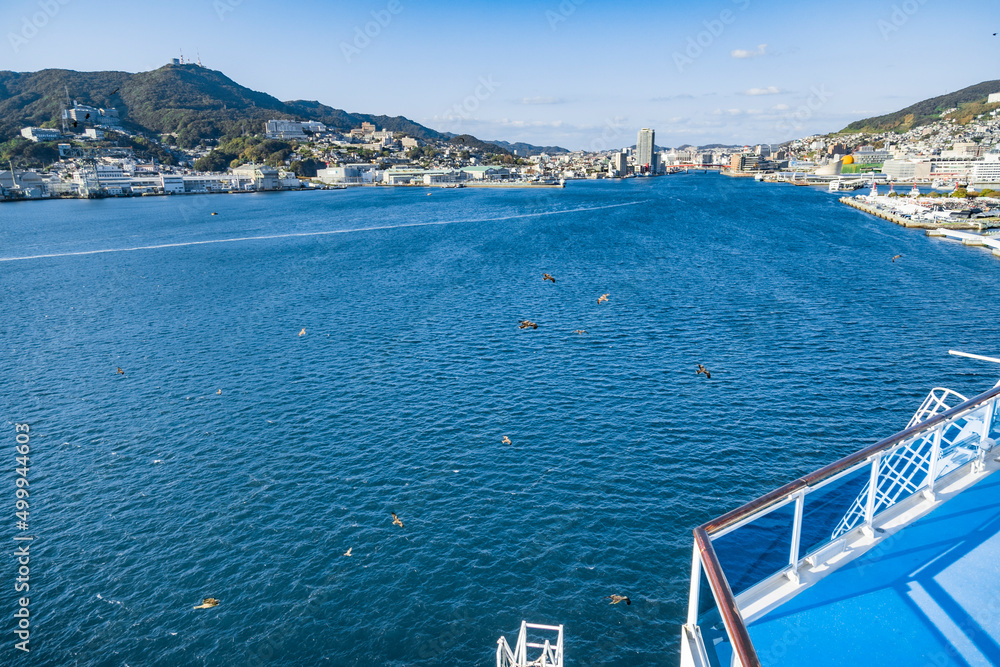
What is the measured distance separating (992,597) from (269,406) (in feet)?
74.7

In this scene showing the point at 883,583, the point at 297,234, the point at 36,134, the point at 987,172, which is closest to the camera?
the point at 883,583

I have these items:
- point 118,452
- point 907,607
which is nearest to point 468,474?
point 118,452

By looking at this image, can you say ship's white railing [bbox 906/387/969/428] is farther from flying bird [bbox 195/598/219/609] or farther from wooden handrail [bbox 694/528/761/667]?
flying bird [bbox 195/598/219/609]

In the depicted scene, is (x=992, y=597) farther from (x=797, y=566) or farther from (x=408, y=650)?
(x=408, y=650)

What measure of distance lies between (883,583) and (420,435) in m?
16.6

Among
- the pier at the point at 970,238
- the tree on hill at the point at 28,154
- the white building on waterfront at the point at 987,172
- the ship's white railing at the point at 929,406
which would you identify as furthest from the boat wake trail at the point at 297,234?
the tree on hill at the point at 28,154

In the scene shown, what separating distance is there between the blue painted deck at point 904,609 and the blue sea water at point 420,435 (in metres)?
7.25

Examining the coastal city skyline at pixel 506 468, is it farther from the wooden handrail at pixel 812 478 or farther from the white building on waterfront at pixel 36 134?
the white building on waterfront at pixel 36 134

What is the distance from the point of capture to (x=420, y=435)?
20656 mm

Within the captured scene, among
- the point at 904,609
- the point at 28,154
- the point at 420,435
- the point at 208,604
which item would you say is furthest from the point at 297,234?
the point at 28,154

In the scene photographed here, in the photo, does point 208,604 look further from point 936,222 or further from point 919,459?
point 936,222

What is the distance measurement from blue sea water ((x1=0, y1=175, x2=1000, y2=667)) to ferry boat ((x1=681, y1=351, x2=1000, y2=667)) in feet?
23.4

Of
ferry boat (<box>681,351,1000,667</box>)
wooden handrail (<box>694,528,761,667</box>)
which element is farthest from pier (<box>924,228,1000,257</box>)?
wooden handrail (<box>694,528,761,667</box>)

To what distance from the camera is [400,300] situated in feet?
133
